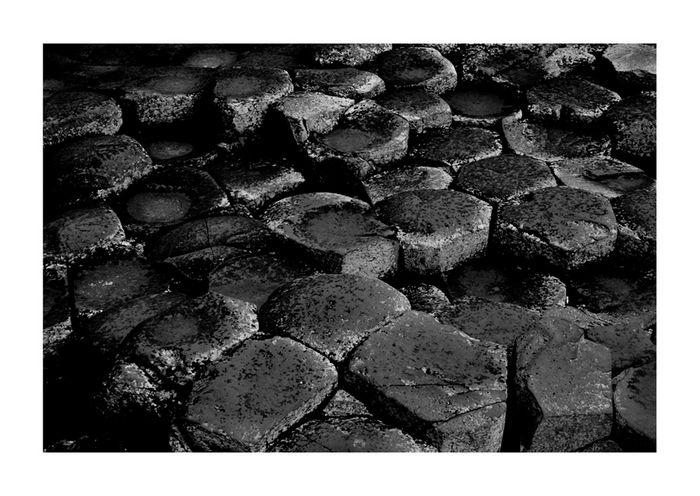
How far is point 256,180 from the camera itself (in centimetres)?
251

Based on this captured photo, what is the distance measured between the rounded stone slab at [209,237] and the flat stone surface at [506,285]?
56cm

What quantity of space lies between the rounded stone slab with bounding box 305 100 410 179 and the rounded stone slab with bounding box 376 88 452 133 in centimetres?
7

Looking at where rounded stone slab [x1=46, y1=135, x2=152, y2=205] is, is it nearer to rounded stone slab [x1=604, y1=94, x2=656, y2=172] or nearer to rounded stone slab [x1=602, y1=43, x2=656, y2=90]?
rounded stone slab [x1=604, y1=94, x2=656, y2=172]

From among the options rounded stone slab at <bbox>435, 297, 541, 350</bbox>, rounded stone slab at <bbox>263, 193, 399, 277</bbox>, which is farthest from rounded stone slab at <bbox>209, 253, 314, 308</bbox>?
rounded stone slab at <bbox>435, 297, 541, 350</bbox>

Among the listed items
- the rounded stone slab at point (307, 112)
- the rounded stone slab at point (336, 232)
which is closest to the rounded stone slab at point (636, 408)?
the rounded stone slab at point (336, 232)

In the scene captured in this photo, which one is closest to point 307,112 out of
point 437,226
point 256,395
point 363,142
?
point 363,142

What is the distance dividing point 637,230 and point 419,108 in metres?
0.90

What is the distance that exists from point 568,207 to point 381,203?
0.55 meters

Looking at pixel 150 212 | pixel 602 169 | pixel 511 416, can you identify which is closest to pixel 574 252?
pixel 602 169

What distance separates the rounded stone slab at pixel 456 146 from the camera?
2.56 meters

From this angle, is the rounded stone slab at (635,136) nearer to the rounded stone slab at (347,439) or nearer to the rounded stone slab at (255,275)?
the rounded stone slab at (255,275)

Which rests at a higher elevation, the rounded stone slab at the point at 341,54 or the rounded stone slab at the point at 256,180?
the rounded stone slab at the point at 341,54

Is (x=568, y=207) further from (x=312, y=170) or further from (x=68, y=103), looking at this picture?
(x=68, y=103)

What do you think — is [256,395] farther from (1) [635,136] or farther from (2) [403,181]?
(1) [635,136]
